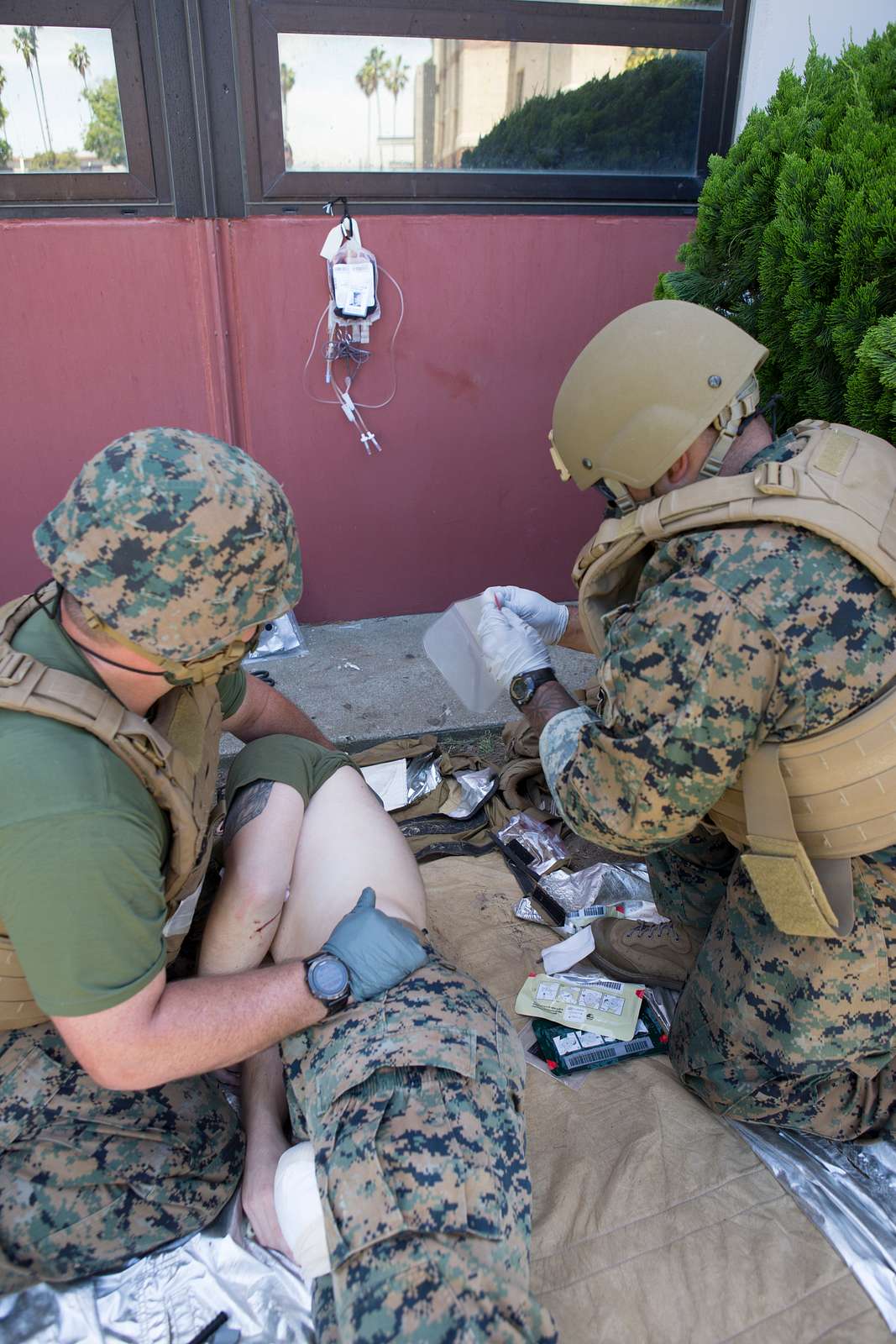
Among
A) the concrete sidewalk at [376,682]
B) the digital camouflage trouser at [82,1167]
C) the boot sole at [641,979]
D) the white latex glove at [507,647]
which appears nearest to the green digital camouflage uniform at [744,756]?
the boot sole at [641,979]

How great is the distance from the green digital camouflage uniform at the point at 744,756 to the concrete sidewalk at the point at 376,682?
162 centimetres

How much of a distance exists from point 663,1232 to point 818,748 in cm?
101

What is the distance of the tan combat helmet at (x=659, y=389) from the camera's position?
1.91 meters

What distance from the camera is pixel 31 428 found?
3.88m

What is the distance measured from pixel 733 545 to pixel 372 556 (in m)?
2.83

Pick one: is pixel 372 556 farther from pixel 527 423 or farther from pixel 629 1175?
pixel 629 1175

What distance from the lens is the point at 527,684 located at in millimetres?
2428

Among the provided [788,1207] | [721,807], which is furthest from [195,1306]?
[721,807]

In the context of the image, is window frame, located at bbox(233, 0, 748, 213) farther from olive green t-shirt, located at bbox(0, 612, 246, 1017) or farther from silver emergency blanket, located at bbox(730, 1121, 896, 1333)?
silver emergency blanket, located at bbox(730, 1121, 896, 1333)

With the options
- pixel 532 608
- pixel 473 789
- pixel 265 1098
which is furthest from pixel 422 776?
pixel 265 1098

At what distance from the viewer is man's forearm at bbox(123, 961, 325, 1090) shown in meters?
1.55

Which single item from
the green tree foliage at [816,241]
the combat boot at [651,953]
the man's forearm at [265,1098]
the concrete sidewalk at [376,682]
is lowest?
the concrete sidewalk at [376,682]

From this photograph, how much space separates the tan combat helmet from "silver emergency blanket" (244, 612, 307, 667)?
2.44 m

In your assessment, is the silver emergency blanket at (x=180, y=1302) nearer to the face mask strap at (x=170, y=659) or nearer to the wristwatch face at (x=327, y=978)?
the wristwatch face at (x=327, y=978)
